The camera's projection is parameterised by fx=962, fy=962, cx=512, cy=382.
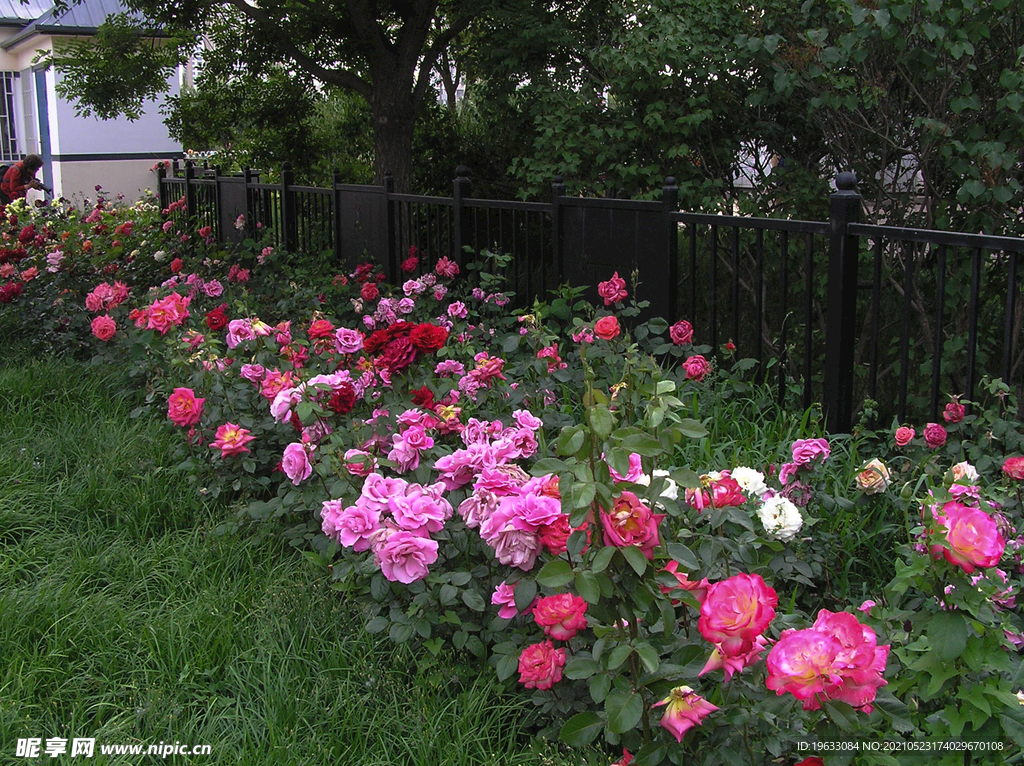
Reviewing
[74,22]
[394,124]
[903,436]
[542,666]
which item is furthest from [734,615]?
[74,22]

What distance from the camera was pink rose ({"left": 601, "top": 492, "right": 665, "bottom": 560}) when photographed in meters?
1.80

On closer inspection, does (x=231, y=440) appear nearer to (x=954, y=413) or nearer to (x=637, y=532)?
(x=637, y=532)

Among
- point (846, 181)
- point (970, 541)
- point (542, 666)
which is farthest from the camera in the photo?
point (846, 181)

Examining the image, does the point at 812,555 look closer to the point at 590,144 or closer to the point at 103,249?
the point at 590,144

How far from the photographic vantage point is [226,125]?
33.6 ft

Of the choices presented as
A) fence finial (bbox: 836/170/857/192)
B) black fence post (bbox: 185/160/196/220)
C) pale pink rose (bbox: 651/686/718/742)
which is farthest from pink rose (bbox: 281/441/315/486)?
black fence post (bbox: 185/160/196/220)

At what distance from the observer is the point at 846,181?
12.6ft

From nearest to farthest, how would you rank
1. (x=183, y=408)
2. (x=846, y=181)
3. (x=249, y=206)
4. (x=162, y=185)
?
(x=183, y=408) < (x=846, y=181) < (x=249, y=206) < (x=162, y=185)

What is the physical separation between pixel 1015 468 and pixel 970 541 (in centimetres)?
122

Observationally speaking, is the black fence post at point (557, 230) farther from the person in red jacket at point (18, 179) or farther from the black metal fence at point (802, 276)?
the person in red jacket at point (18, 179)

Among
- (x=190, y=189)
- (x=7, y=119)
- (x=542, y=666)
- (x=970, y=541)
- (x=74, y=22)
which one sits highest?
(x=74, y=22)

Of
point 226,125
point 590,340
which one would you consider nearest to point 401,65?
point 226,125

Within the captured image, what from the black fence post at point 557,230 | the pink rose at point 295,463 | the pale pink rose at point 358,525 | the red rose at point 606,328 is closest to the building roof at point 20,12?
the black fence post at point 557,230

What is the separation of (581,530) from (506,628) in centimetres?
75
